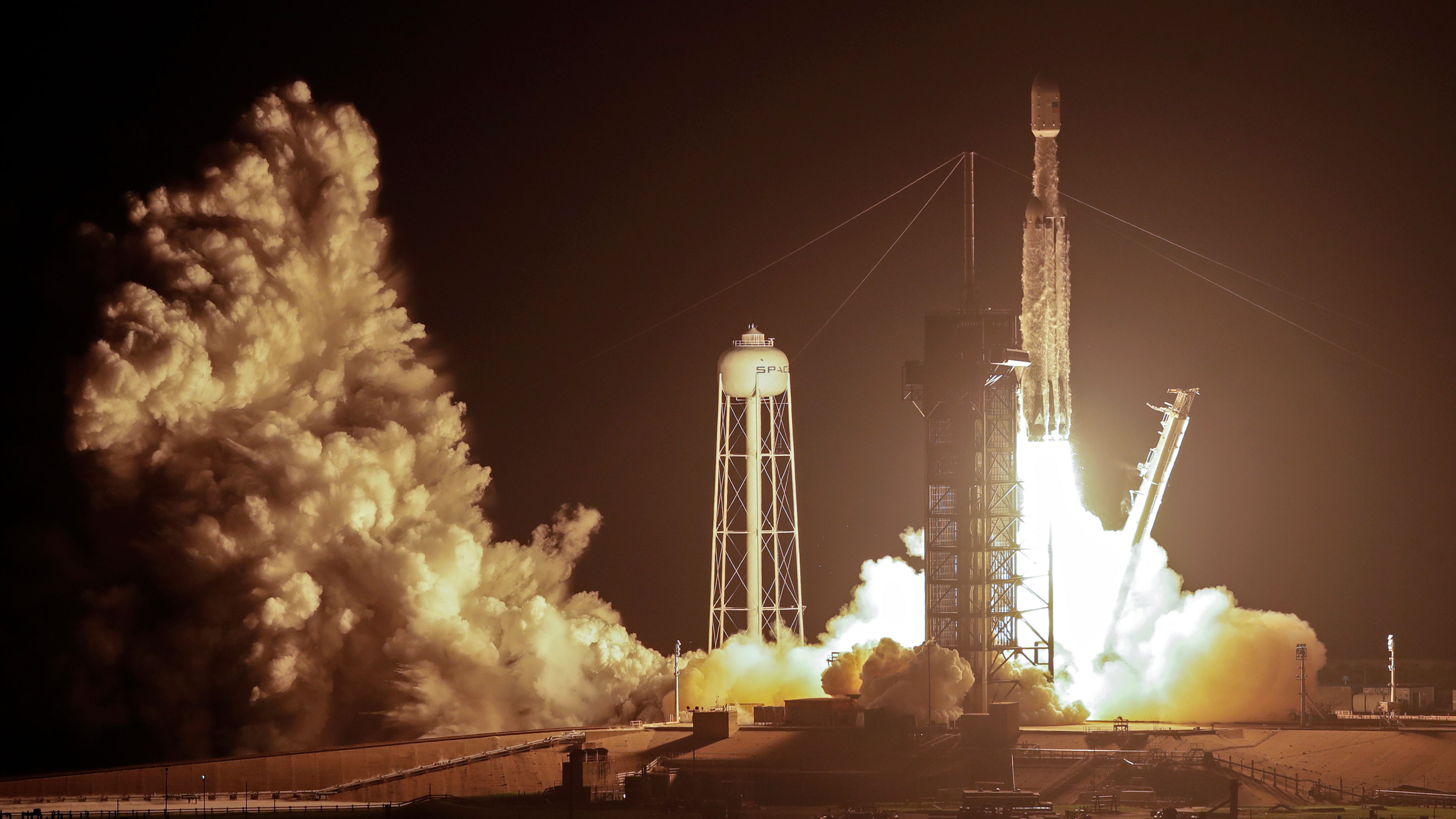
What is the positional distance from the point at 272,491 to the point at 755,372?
1726cm

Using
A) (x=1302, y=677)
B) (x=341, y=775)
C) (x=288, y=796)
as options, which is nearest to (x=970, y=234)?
(x=1302, y=677)

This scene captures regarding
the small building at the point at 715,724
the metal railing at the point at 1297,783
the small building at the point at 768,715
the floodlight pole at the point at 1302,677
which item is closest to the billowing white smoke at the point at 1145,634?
the floodlight pole at the point at 1302,677

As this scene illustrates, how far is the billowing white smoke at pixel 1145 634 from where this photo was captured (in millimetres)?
62688

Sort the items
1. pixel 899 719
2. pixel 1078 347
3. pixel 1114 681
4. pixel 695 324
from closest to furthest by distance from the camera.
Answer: pixel 899 719
pixel 1114 681
pixel 1078 347
pixel 695 324

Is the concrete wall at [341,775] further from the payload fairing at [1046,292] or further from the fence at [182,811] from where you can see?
the payload fairing at [1046,292]

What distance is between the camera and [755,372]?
69750 millimetres

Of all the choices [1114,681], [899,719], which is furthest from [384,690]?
[1114,681]

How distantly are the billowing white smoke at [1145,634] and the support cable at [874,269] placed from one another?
16.8 metres

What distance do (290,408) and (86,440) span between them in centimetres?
629

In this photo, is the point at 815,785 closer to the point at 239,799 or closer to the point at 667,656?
the point at 239,799

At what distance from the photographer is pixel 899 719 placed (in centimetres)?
5931

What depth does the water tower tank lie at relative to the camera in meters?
69.8

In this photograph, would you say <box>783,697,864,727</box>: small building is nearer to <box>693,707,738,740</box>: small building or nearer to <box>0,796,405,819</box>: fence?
<box>693,707,738,740</box>: small building

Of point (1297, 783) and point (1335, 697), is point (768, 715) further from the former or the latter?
point (1335, 697)
